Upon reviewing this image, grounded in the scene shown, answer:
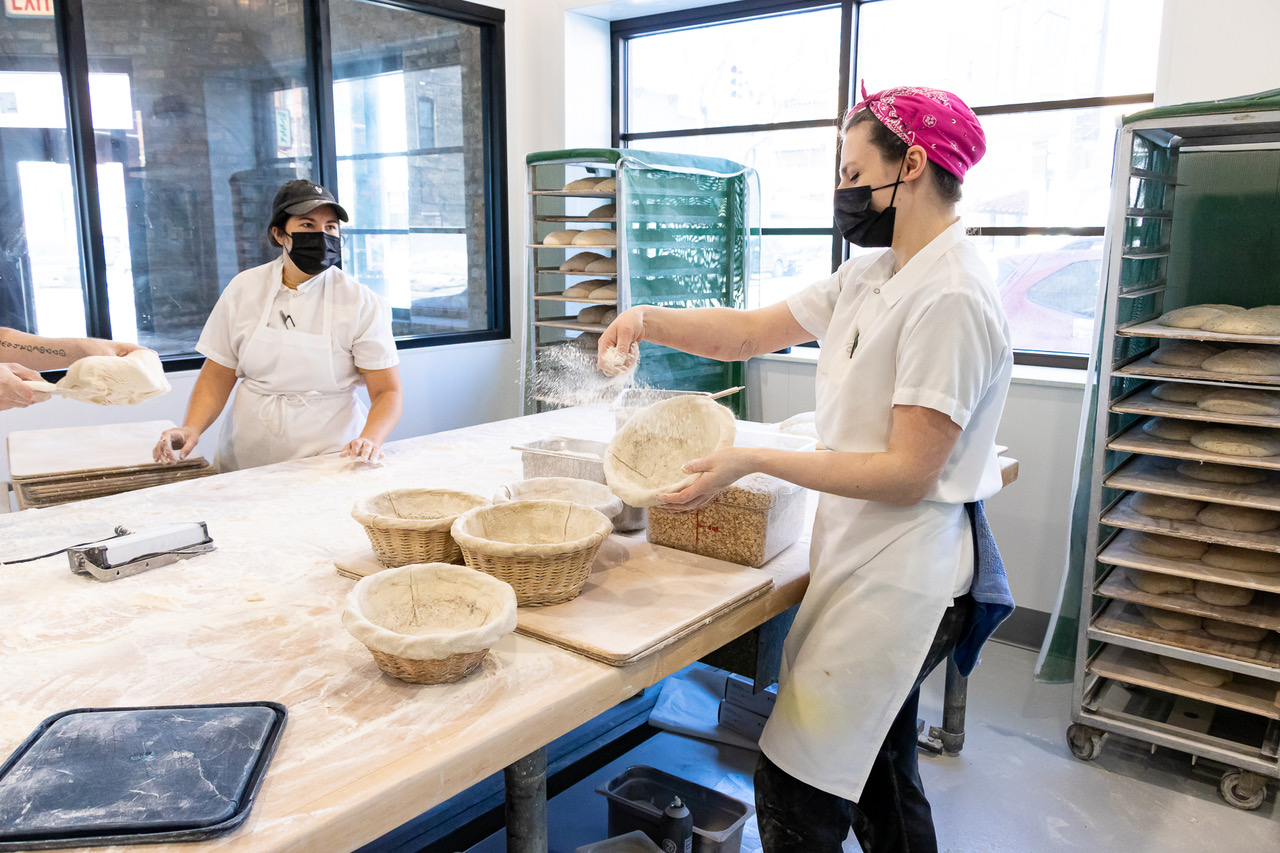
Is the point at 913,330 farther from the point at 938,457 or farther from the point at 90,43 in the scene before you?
the point at 90,43

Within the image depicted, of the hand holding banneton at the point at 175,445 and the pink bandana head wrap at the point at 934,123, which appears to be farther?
the hand holding banneton at the point at 175,445

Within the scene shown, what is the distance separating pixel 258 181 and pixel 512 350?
5.32ft

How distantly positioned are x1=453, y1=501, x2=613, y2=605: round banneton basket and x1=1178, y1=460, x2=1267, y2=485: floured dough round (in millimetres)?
1980

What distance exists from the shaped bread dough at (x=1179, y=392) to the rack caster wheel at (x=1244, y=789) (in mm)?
1042

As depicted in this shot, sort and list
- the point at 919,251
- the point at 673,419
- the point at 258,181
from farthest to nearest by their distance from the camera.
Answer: the point at 258,181 < the point at 673,419 < the point at 919,251

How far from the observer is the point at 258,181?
162 inches

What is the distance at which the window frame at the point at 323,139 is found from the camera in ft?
11.3

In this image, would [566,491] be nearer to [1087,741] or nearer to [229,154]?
[1087,741]

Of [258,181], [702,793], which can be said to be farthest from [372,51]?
[702,793]

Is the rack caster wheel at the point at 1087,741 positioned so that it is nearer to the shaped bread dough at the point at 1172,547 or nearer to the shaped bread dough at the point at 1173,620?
the shaped bread dough at the point at 1173,620

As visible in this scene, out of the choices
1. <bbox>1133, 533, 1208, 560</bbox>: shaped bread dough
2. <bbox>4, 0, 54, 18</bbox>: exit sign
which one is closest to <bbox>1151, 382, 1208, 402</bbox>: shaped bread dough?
<bbox>1133, 533, 1208, 560</bbox>: shaped bread dough

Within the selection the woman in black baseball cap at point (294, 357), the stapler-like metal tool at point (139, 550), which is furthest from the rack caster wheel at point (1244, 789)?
the stapler-like metal tool at point (139, 550)

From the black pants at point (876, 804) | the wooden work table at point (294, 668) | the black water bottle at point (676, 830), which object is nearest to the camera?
the wooden work table at point (294, 668)

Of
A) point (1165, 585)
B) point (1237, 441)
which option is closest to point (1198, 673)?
point (1165, 585)
